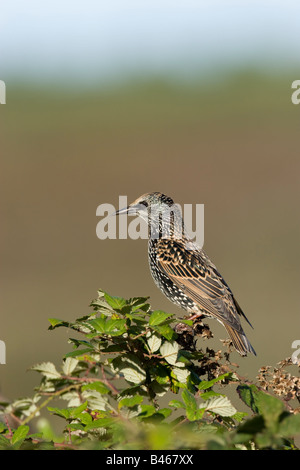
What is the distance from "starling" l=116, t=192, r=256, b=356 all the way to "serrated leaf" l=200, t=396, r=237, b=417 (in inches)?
87.9

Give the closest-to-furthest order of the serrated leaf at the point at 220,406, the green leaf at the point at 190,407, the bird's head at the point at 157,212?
the green leaf at the point at 190,407, the serrated leaf at the point at 220,406, the bird's head at the point at 157,212

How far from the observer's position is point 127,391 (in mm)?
2309

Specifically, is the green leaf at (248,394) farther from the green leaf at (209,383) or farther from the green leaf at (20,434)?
the green leaf at (20,434)

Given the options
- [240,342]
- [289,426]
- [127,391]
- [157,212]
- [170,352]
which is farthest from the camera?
[157,212]

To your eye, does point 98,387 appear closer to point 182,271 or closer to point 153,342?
point 153,342

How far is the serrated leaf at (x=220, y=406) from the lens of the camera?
2.26 meters

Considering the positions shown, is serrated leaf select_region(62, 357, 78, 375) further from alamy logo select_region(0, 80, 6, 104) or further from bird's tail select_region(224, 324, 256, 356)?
alamy logo select_region(0, 80, 6, 104)

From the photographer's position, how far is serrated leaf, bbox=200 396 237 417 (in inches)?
88.8

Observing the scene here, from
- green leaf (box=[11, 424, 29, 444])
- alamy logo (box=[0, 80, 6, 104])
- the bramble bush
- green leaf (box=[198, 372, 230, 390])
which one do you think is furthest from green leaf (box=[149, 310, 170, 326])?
alamy logo (box=[0, 80, 6, 104])

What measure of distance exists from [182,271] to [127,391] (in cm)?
286

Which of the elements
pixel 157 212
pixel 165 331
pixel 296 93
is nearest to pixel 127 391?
pixel 165 331

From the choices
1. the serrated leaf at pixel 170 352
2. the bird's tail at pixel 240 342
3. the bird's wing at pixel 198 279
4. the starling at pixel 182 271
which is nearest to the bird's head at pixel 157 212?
the starling at pixel 182 271

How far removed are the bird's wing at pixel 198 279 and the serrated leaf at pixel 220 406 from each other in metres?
2.43
